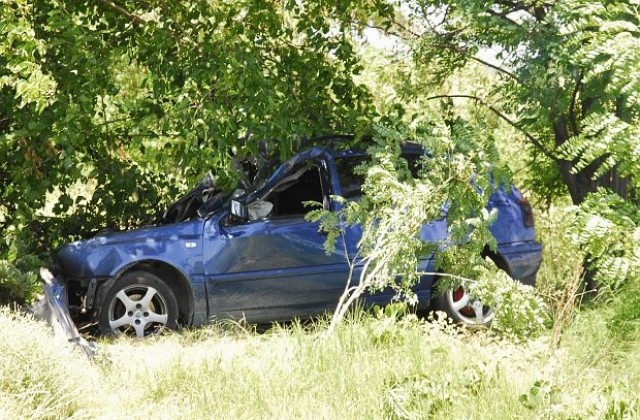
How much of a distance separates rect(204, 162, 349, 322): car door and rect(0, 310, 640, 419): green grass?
4.94 feet

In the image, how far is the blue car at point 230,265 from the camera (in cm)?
926

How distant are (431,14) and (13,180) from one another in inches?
161

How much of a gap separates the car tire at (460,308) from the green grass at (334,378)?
192 cm

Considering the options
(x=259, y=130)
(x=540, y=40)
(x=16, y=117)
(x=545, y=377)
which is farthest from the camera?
(x=16, y=117)

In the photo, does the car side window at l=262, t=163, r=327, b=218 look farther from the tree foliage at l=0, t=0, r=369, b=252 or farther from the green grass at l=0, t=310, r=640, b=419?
the green grass at l=0, t=310, r=640, b=419

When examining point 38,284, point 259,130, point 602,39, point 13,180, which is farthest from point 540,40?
point 13,180

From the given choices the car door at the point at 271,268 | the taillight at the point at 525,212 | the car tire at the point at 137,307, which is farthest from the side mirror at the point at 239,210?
the taillight at the point at 525,212

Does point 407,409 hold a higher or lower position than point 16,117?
lower

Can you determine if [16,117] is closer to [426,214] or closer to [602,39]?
[426,214]

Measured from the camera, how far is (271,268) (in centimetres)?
942

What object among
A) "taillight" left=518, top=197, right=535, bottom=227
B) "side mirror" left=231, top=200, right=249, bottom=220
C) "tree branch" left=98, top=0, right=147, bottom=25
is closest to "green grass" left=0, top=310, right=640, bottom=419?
"side mirror" left=231, top=200, right=249, bottom=220

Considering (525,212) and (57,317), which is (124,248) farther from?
(525,212)

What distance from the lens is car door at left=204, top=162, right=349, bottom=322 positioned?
30.7ft

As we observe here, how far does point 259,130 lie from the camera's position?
9.06 m
